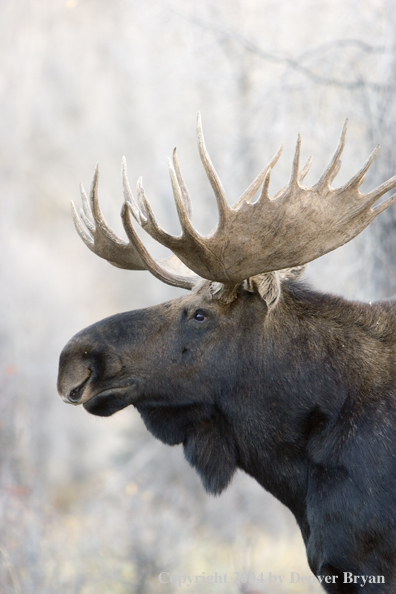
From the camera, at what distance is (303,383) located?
3.66m

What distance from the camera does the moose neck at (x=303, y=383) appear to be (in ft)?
11.8

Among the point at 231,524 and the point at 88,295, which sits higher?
the point at 88,295

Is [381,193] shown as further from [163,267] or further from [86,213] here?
[86,213]

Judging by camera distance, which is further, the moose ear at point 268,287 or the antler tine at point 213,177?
the moose ear at point 268,287

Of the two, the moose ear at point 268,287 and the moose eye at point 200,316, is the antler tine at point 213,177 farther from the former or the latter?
the moose eye at point 200,316

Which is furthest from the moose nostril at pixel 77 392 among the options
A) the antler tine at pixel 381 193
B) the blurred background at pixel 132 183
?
the antler tine at pixel 381 193

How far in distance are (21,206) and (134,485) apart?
1270cm

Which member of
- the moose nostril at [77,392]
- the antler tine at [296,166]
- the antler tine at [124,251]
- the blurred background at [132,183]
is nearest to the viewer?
the antler tine at [296,166]

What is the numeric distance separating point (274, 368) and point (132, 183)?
13778mm

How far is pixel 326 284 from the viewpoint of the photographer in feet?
28.2

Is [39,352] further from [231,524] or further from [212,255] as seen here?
[212,255]

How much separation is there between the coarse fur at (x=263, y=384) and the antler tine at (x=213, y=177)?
0.58 metres

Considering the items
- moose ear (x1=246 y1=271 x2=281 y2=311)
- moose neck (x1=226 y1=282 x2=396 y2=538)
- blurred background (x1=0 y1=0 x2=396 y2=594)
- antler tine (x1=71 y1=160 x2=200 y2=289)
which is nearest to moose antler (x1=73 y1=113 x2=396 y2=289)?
moose ear (x1=246 y1=271 x2=281 y2=311)

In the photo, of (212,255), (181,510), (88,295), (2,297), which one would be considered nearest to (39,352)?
(2,297)
